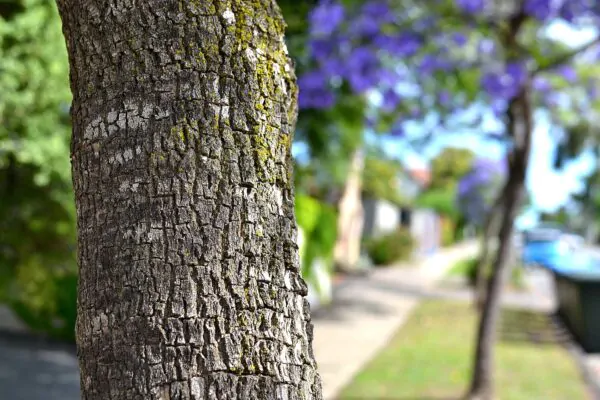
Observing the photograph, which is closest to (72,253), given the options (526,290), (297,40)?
(297,40)

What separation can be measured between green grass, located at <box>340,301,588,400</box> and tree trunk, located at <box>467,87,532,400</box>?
62 centimetres

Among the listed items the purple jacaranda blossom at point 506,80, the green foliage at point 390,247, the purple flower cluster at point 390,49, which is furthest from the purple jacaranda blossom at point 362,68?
the green foliage at point 390,247

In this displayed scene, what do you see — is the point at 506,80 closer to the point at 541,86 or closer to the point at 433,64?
the point at 433,64

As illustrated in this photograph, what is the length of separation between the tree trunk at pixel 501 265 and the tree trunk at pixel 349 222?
1528 cm

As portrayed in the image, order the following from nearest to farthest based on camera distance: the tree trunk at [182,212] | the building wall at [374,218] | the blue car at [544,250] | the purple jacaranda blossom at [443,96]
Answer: the tree trunk at [182,212] < the purple jacaranda blossom at [443,96] < the building wall at [374,218] < the blue car at [544,250]

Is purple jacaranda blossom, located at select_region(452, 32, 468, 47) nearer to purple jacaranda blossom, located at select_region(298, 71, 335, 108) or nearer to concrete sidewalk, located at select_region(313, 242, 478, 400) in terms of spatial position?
purple jacaranda blossom, located at select_region(298, 71, 335, 108)

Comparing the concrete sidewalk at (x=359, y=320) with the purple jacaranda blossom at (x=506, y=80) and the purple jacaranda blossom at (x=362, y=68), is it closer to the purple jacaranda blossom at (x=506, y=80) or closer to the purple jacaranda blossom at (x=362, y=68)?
the purple jacaranda blossom at (x=362, y=68)

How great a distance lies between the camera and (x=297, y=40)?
7215 mm

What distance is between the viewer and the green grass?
28.8 ft

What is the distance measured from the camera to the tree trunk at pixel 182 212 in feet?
5.49

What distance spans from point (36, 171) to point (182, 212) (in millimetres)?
7269

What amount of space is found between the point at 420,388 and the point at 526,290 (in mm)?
14435

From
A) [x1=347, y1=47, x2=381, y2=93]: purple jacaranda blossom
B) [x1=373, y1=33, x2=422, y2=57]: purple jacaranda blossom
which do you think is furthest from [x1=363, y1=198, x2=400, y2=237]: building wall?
[x1=347, y1=47, x2=381, y2=93]: purple jacaranda blossom

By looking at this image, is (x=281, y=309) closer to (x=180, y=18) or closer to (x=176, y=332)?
(x=176, y=332)
